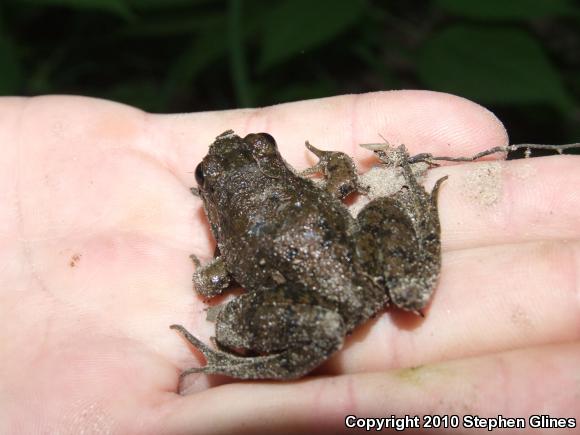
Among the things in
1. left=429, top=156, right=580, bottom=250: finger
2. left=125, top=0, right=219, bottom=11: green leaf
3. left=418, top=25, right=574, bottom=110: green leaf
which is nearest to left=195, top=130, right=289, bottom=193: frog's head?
left=429, top=156, right=580, bottom=250: finger

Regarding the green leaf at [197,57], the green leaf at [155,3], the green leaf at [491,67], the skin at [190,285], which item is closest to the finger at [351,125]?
the skin at [190,285]

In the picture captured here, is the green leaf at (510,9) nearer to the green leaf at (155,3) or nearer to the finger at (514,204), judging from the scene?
the finger at (514,204)

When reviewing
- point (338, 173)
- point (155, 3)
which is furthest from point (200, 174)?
point (155, 3)

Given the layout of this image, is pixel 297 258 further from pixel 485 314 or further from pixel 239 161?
pixel 485 314

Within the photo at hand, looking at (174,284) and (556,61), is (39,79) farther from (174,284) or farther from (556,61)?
(556,61)

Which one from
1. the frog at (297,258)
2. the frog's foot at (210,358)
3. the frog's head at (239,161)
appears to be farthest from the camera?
the frog's head at (239,161)
